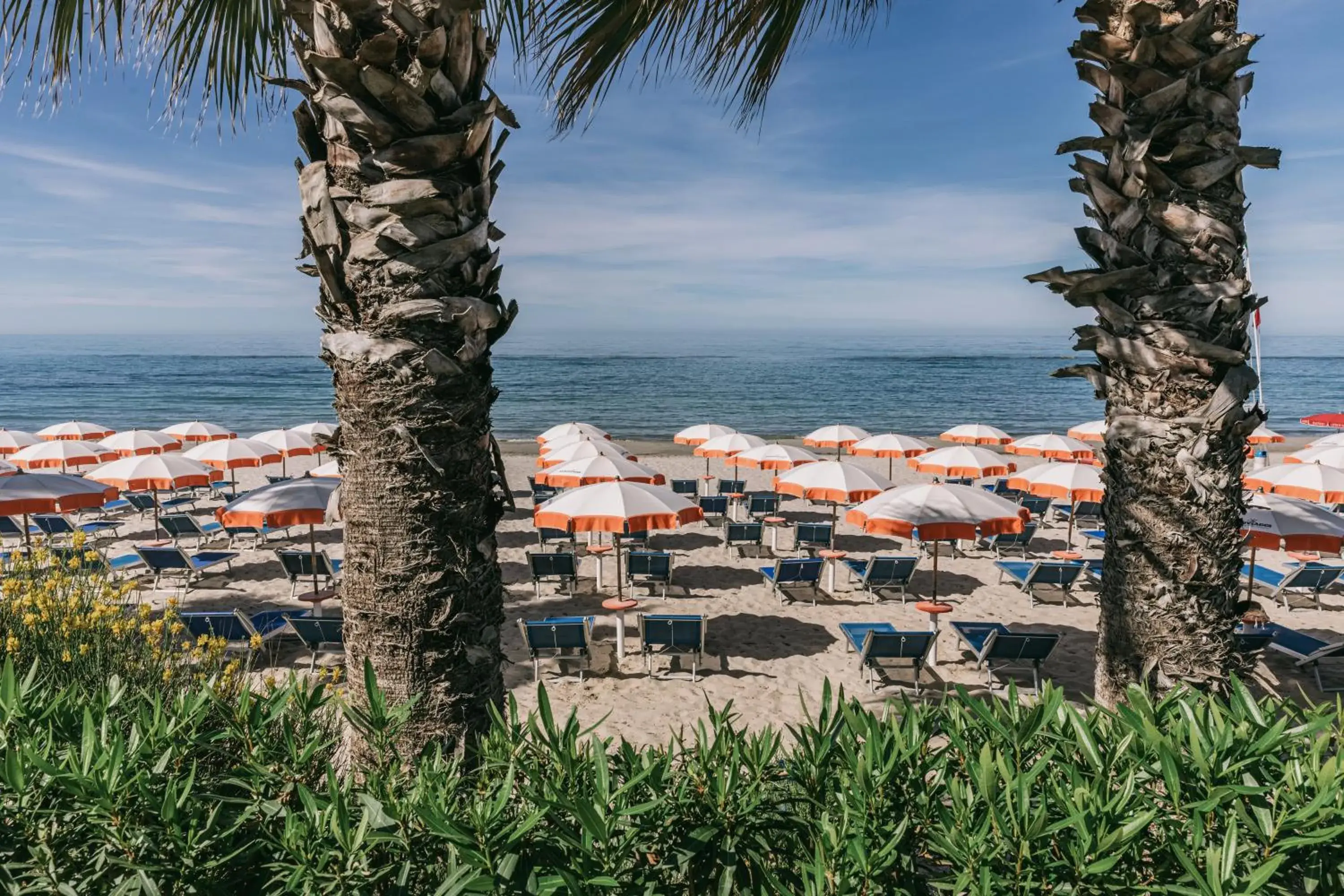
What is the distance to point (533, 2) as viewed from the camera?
344 centimetres

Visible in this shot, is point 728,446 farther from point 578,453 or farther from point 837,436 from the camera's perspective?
point 578,453

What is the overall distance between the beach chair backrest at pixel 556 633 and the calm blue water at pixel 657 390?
24334 mm

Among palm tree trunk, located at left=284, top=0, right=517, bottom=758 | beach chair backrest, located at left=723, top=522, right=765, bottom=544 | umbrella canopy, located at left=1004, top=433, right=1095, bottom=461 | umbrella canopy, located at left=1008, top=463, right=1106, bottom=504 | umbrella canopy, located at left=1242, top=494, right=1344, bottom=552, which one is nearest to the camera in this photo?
palm tree trunk, located at left=284, top=0, right=517, bottom=758

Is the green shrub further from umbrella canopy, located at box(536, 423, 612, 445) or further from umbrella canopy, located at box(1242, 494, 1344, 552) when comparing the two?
umbrella canopy, located at box(536, 423, 612, 445)

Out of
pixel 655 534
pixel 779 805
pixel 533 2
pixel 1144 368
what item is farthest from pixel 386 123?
pixel 655 534

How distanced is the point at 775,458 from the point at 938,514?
→ 23.1 ft

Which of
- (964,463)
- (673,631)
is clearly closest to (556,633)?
(673,631)

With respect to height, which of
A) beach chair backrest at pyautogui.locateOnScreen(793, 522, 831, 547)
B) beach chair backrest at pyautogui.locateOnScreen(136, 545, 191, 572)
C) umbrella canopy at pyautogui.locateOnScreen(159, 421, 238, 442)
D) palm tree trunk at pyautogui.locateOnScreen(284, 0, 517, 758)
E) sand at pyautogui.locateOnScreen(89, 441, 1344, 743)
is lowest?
sand at pyautogui.locateOnScreen(89, 441, 1344, 743)

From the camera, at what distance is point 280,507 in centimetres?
849

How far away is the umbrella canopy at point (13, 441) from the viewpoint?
16828 millimetres

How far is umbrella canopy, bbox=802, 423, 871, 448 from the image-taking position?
53.4 ft

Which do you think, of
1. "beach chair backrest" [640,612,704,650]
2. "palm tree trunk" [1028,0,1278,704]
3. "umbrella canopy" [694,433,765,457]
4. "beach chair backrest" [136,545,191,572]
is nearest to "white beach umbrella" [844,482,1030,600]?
"beach chair backrest" [640,612,704,650]

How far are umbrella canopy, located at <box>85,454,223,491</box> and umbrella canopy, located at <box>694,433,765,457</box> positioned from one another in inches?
354

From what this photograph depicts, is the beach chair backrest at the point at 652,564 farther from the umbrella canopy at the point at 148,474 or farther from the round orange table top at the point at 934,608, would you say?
the umbrella canopy at the point at 148,474
